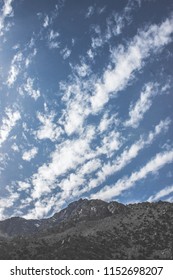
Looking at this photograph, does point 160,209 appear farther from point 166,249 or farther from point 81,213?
point 81,213

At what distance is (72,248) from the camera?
50062 mm

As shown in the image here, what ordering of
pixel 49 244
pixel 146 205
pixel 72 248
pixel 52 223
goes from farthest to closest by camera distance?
pixel 52 223
pixel 146 205
pixel 49 244
pixel 72 248

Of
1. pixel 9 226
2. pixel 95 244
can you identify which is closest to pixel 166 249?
pixel 95 244

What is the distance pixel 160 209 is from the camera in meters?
75.9

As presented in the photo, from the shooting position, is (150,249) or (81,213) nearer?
(150,249)

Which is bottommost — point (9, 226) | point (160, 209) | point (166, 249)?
point (166, 249)
